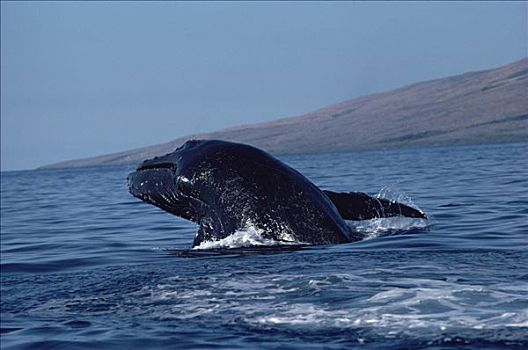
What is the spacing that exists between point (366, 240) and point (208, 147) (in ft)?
7.44

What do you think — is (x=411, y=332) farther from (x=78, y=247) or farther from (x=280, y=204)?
(x=78, y=247)

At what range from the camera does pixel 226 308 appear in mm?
6781

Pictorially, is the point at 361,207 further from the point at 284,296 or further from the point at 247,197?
the point at 284,296

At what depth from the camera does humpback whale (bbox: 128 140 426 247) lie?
380 inches

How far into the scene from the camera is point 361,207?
420 inches

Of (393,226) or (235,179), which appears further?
(393,226)

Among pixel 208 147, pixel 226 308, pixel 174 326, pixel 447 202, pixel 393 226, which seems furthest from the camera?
pixel 447 202

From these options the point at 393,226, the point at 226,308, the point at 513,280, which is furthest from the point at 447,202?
the point at 226,308

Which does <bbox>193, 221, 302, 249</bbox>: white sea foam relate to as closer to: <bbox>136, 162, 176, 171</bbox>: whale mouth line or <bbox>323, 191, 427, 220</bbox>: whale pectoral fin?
<bbox>323, 191, 427, 220</bbox>: whale pectoral fin

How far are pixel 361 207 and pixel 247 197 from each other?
166 centimetres

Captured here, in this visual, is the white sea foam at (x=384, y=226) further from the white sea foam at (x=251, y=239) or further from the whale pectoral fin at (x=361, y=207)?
the white sea foam at (x=251, y=239)

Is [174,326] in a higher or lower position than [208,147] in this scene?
Result: lower

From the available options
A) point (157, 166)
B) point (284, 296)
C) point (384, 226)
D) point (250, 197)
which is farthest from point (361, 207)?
point (284, 296)

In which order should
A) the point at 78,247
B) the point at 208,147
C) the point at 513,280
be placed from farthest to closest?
the point at 78,247 → the point at 208,147 → the point at 513,280
